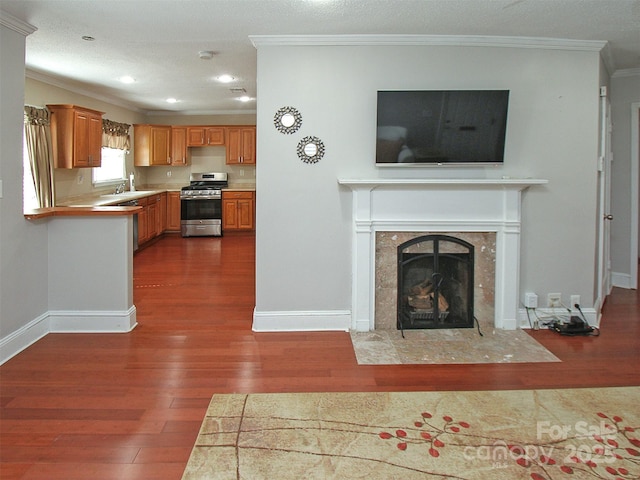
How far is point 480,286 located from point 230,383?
225 cm

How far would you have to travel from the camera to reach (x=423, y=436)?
8.96 feet

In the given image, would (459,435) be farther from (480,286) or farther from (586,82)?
(586,82)

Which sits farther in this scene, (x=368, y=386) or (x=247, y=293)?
(x=247, y=293)

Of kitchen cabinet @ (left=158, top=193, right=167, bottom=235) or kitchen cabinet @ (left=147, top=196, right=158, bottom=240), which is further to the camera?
kitchen cabinet @ (left=158, top=193, right=167, bottom=235)

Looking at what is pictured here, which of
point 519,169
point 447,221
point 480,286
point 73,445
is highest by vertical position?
point 519,169

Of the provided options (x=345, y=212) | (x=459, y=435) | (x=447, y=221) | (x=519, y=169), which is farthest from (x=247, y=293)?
(x=459, y=435)

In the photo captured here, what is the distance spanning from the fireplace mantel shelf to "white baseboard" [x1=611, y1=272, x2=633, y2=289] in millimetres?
2666

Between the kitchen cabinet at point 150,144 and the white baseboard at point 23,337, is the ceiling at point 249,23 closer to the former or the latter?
the white baseboard at point 23,337

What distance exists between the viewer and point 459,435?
274 centimetres

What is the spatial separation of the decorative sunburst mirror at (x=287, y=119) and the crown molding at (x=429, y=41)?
51 centimetres

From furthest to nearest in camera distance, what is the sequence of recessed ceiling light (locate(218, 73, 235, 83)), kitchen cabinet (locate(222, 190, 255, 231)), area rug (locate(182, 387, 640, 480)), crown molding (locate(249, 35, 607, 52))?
1. kitchen cabinet (locate(222, 190, 255, 231))
2. recessed ceiling light (locate(218, 73, 235, 83))
3. crown molding (locate(249, 35, 607, 52))
4. area rug (locate(182, 387, 640, 480))

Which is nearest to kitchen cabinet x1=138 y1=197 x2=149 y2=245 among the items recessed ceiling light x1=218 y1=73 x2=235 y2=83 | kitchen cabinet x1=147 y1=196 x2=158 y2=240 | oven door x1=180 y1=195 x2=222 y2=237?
kitchen cabinet x1=147 y1=196 x2=158 y2=240

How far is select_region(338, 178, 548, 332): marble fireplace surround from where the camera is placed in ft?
14.5

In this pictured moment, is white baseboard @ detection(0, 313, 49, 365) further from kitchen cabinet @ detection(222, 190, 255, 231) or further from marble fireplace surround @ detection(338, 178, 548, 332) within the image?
kitchen cabinet @ detection(222, 190, 255, 231)
